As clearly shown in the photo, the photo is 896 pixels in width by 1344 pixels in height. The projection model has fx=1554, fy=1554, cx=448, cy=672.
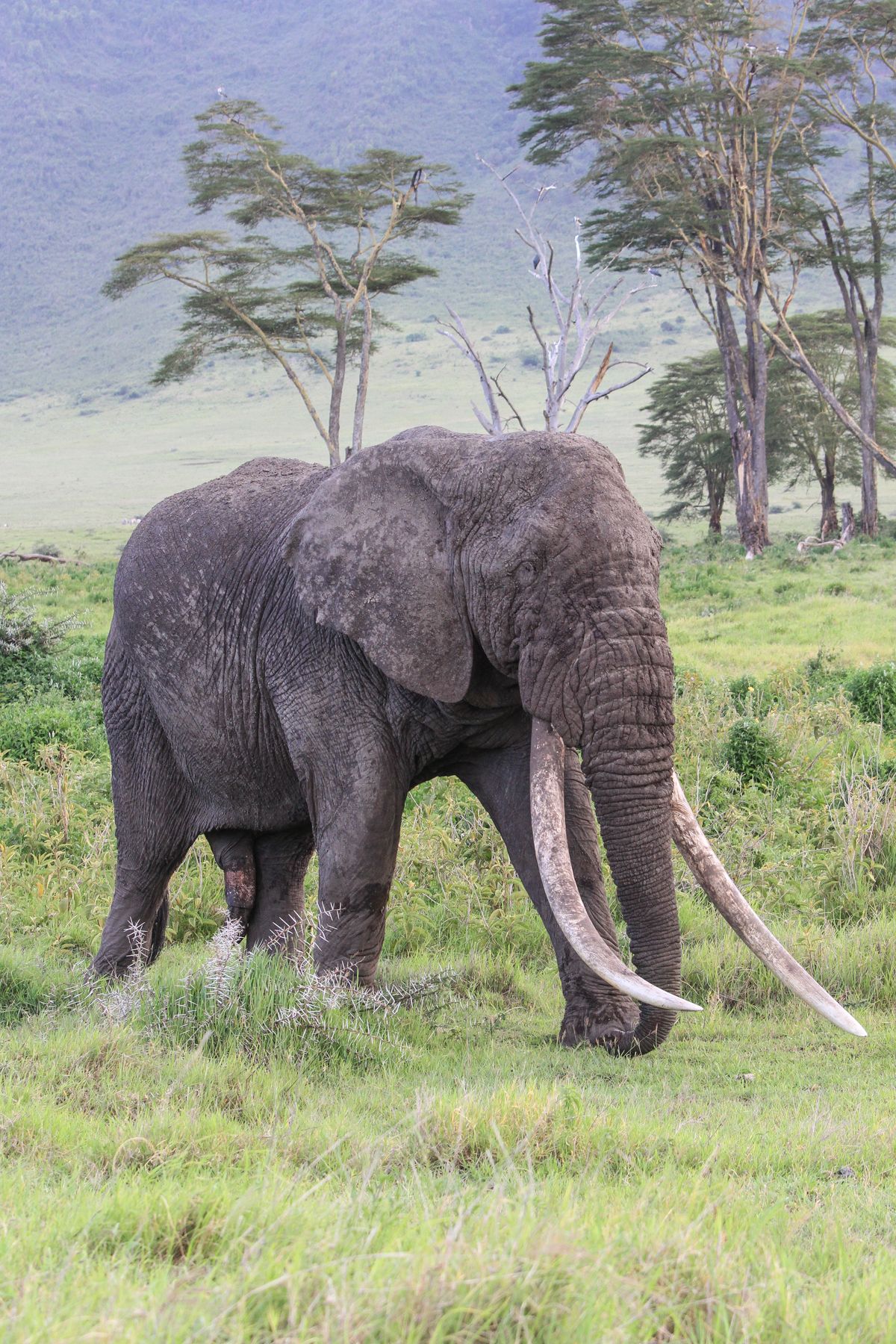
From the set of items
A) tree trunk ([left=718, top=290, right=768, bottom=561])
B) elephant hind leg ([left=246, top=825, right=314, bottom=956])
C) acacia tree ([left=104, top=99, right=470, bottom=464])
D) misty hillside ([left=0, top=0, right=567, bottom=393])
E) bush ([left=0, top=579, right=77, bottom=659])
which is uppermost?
misty hillside ([left=0, top=0, right=567, bottom=393])

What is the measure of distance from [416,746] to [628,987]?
1.32 metres

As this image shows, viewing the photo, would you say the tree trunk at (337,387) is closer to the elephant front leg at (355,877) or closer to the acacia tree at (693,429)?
the acacia tree at (693,429)

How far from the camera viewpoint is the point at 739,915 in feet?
15.9

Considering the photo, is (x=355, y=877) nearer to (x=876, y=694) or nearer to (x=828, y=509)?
(x=876, y=694)

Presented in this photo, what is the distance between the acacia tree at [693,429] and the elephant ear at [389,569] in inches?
1490

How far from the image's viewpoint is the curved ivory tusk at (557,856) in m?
4.50

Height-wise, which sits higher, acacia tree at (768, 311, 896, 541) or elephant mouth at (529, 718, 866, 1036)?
acacia tree at (768, 311, 896, 541)

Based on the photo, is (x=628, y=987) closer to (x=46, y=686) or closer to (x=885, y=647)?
(x=46, y=686)

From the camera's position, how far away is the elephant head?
4.61 meters

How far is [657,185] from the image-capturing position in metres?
29.1

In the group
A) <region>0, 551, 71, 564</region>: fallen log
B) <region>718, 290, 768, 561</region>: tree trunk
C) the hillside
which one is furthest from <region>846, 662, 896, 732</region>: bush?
the hillside

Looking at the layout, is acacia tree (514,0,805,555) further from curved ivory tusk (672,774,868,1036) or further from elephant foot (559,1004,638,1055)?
elephant foot (559,1004,638,1055)

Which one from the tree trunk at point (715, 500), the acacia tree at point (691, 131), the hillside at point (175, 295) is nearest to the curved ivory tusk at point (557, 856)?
the acacia tree at point (691, 131)

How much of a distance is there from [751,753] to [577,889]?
375 cm
